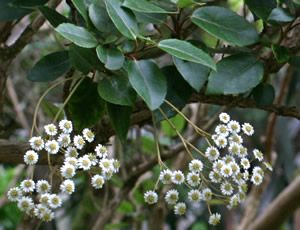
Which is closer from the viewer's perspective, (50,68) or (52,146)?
(52,146)

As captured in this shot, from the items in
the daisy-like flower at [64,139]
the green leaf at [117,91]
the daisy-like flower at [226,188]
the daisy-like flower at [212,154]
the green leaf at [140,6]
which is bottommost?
the daisy-like flower at [226,188]

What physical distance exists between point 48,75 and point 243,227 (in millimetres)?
910

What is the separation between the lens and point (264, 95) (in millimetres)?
659

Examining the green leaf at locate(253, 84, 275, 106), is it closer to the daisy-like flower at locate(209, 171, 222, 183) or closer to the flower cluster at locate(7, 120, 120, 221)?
the daisy-like flower at locate(209, 171, 222, 183)

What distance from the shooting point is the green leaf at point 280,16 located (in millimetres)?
590

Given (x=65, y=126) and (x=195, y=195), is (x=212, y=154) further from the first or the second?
(x=65, y=126)

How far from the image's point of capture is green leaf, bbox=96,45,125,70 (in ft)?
1.70

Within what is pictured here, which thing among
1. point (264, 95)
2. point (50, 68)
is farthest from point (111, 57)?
point (264, 95)

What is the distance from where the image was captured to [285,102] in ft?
5.08

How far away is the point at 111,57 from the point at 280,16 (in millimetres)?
240

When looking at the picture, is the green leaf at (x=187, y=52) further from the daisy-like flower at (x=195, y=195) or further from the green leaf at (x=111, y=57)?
the daisy-like flower at (x=195, y=195)

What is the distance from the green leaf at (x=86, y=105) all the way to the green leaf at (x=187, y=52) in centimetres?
13

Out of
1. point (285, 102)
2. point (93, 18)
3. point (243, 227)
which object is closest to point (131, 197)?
point (243, 227)

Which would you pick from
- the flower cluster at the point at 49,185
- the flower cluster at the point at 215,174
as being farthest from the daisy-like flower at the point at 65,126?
the flower cluster at the point at 215,174
